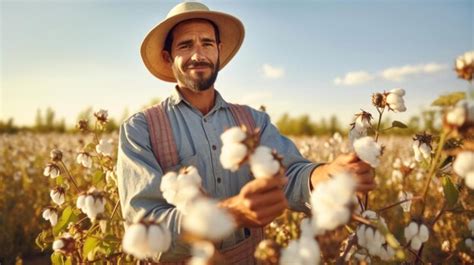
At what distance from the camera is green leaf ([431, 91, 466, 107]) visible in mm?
1729

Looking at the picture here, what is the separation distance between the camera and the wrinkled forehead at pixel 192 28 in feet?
9.18

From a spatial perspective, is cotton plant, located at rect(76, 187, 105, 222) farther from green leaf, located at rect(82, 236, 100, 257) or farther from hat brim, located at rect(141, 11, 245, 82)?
hat brim, located at rect(141, 11, 245, 82)

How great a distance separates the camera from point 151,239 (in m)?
1.33

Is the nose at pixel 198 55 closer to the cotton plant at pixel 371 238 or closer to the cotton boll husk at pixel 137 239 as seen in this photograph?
the cotton plant at pixel 371 238

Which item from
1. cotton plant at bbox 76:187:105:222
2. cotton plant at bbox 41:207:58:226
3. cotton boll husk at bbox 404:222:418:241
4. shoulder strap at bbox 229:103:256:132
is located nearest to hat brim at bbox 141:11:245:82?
shoulder strap at bbox 229:103:256:132

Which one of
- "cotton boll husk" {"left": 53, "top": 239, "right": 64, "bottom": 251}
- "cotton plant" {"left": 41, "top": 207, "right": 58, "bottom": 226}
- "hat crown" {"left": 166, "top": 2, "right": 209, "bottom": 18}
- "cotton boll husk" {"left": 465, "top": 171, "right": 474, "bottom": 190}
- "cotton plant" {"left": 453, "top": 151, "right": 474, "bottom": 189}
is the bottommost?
"cotton plant" {"left": 41, "top": 207, "right": 58, "bottom": 226}

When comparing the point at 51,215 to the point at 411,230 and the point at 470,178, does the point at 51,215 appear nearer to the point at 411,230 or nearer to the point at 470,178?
the point at 411,230

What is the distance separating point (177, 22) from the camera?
2.85m

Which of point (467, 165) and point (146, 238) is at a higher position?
point (467, 165)

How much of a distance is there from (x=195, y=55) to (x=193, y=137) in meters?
0.44

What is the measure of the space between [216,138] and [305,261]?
4.77 feet

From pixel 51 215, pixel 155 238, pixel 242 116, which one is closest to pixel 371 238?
pixel 155 238

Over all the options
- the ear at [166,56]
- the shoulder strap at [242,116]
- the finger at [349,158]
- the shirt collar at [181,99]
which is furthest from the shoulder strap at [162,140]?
the finger at [349,158]

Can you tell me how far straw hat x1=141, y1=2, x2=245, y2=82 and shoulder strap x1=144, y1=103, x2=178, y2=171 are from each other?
0.55 meters
